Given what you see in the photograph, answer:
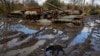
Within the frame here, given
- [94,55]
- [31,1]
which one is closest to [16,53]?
[94,55]

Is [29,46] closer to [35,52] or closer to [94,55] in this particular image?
[35,52]

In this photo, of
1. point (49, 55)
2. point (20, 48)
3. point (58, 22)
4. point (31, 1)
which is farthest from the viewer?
point (31, 1)

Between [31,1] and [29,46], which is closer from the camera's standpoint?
[29,46]

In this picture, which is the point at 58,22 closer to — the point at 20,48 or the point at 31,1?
the point at 20,48

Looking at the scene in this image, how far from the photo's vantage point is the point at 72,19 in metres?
25.1

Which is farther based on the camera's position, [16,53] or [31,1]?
[31,1]

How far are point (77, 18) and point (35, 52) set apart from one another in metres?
16.1

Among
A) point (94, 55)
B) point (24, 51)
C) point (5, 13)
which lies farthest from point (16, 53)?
point (5, 13)

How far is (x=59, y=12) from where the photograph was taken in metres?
28.0

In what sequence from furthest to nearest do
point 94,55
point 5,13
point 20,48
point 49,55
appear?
point 5,13
point 20,48
point 94,55
point 49,55

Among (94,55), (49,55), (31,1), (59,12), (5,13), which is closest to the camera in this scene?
(49,55)

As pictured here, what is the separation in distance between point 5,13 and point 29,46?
2336cm

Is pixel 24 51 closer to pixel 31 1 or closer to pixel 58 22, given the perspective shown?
pixel 58 22

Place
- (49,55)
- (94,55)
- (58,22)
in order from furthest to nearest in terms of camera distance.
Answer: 1. (58,22)
2. (94,55)
3. (49,55)
